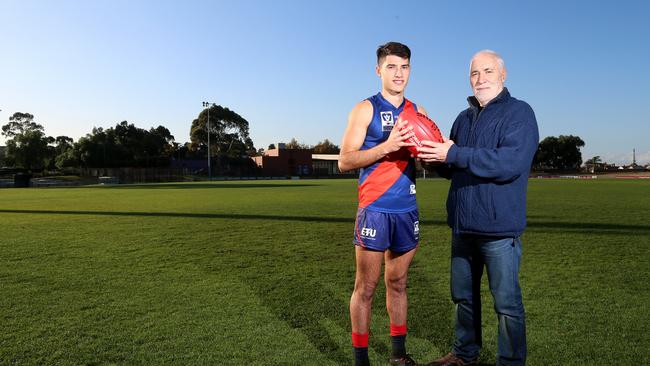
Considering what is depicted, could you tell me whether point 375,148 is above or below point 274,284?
above

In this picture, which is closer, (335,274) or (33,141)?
(335,274)

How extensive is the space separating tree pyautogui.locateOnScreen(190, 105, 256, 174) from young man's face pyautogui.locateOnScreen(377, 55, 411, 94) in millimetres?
89466

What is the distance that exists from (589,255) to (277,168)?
282 ft

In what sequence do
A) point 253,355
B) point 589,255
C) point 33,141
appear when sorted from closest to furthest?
point 253,355
point 589,255
point 33,141

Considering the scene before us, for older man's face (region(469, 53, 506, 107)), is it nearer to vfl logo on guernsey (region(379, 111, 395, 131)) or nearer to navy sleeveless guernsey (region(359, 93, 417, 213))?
navy sleeveless guernsey (region(359, 93, 417, 213))

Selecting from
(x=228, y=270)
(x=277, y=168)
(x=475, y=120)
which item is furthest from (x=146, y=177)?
(x=475, y=120)

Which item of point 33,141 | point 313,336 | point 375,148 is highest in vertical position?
point 33,141

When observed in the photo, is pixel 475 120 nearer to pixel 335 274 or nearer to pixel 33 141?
pixel 335 274

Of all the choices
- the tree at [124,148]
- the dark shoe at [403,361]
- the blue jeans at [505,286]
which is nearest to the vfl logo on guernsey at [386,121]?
the blue jeans at [505,286]

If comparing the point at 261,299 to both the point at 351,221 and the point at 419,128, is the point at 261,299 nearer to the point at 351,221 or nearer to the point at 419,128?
the point at 419,128

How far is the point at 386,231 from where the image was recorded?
328 cm

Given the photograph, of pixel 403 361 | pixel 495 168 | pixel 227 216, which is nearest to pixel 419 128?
pixel 495 168

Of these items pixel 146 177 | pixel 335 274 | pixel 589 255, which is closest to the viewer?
pixel 335 274

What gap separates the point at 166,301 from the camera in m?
5.07
